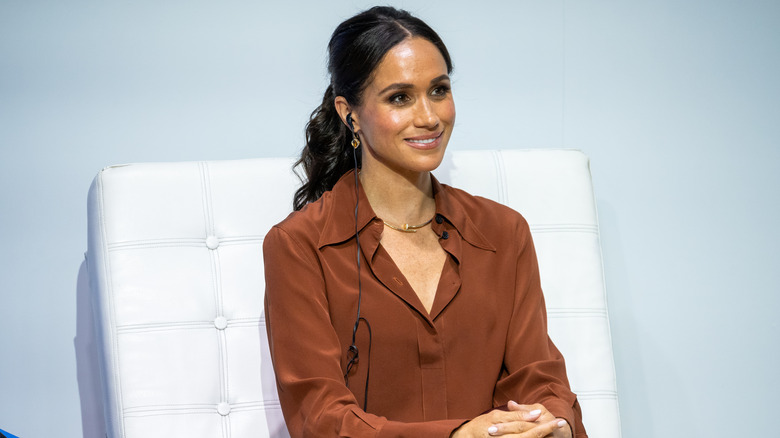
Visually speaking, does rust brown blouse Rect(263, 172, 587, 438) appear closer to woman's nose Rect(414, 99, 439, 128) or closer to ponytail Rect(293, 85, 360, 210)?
ponytail Rect(293, 85, 360, 210)

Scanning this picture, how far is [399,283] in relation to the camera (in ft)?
5.92

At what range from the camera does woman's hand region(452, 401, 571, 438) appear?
159 centimetres

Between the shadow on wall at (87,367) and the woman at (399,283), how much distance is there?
0.75 m

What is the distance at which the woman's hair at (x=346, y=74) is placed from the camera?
1806 mm

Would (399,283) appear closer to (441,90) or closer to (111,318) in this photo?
(441,90)

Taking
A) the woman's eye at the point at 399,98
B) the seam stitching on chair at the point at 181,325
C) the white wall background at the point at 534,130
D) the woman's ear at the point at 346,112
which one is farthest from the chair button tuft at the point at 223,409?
the woman's eye at the point at 399,98

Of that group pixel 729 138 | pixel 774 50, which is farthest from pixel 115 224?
pixel 774 50

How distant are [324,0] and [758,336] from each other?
1621 mm

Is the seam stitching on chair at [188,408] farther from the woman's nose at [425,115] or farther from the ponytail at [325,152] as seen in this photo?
the woman's nose at [425,115]

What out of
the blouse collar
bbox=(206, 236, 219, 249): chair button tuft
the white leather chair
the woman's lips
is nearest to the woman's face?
the woman's lips

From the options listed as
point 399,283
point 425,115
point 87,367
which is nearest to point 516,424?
point 399,283

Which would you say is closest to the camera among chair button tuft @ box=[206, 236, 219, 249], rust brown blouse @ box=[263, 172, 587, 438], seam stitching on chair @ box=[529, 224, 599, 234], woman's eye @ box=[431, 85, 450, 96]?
rust brown blouse @ box=[263, 172, 587, 438]

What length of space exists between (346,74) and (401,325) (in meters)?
0.54

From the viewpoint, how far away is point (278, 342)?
1.72 meters
